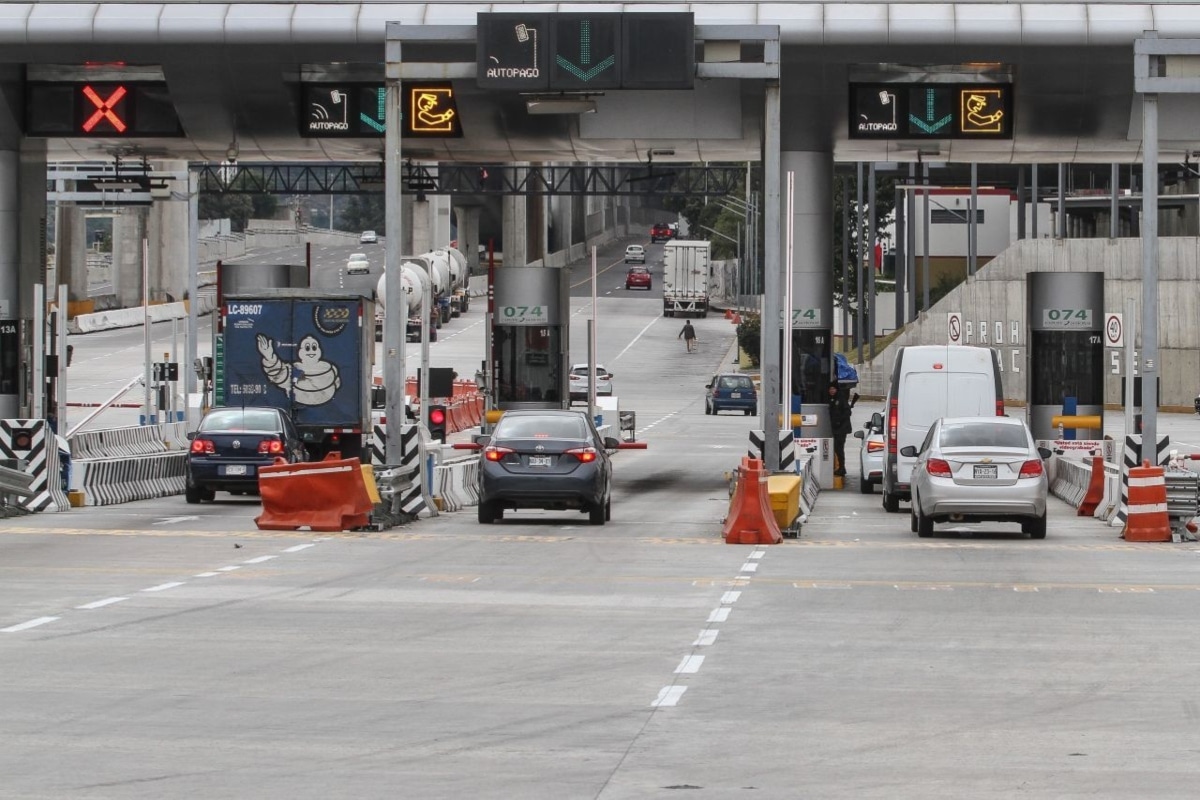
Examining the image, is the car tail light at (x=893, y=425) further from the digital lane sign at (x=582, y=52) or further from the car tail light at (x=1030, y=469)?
the car tail light at (x=1030, y=469)

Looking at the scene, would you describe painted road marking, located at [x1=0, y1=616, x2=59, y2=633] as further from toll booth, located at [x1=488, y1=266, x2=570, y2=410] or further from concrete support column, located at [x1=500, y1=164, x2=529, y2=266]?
concrete support column, located at [x1=500, y1=164, x2=529, y2=266]

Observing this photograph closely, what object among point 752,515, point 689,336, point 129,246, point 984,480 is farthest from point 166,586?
point 129,246

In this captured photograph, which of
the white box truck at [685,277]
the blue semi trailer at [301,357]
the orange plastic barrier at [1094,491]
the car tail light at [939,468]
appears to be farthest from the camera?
the white box truck at [685,277]

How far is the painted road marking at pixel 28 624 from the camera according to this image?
1469 centimetres

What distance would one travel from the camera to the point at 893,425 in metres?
31.3

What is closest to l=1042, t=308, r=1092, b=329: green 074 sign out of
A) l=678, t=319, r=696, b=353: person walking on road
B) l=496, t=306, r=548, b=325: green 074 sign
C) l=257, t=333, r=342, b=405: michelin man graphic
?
l=496, t=306, r=548, b=325: green 074 sign

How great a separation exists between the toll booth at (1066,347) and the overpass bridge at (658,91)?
4.81 metres

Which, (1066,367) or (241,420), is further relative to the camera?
(1066,367)

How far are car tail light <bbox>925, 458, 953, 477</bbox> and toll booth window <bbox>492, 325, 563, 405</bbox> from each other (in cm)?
1920

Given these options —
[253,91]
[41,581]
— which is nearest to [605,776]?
[41,581]

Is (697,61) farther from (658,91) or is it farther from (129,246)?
(129,246)

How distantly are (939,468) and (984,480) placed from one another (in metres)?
0.54

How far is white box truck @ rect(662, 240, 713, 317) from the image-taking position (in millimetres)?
108812

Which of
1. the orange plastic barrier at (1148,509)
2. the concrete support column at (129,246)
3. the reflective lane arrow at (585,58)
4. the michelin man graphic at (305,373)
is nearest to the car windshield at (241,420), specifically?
the michelin man graphic at (305,373)
